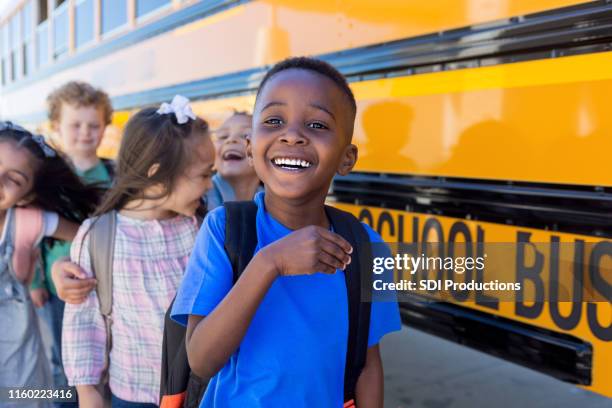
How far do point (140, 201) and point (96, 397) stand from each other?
0.45m

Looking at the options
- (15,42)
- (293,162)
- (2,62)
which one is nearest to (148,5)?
(293,162)

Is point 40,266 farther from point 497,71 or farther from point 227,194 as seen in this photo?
point 497,71

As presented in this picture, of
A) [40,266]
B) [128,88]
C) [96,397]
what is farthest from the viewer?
[128,88]

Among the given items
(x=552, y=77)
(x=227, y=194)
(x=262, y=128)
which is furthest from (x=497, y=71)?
(x=262, y=128)

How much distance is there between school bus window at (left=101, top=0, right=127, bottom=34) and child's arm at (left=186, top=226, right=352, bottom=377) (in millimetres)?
3407

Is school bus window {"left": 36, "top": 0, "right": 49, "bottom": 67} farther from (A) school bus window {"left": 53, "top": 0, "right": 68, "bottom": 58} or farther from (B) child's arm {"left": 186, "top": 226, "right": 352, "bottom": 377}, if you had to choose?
(B) child's arm {"left": 186, "top": 226, "right": 352, "bottom": 377}

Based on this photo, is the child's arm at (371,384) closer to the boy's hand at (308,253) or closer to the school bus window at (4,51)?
the boy's hand at (308,253)

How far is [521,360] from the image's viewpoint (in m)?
1.60

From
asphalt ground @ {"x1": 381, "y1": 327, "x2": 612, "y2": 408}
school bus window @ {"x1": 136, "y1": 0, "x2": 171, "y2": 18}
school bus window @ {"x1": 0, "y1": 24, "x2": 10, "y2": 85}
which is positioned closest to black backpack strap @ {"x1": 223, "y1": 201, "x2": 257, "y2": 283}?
asphalt ground @ {"x1": 381, "y1": 327, "x2": 612, "y2": 408}

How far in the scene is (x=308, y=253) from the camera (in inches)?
29.3

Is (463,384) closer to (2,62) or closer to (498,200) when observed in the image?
(498,200)

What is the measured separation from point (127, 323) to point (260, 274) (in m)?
0.66

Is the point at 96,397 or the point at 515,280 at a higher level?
the point at 515,280

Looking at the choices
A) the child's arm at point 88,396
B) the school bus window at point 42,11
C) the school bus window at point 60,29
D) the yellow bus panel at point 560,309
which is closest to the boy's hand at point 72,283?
the child's arm at point 88,396
